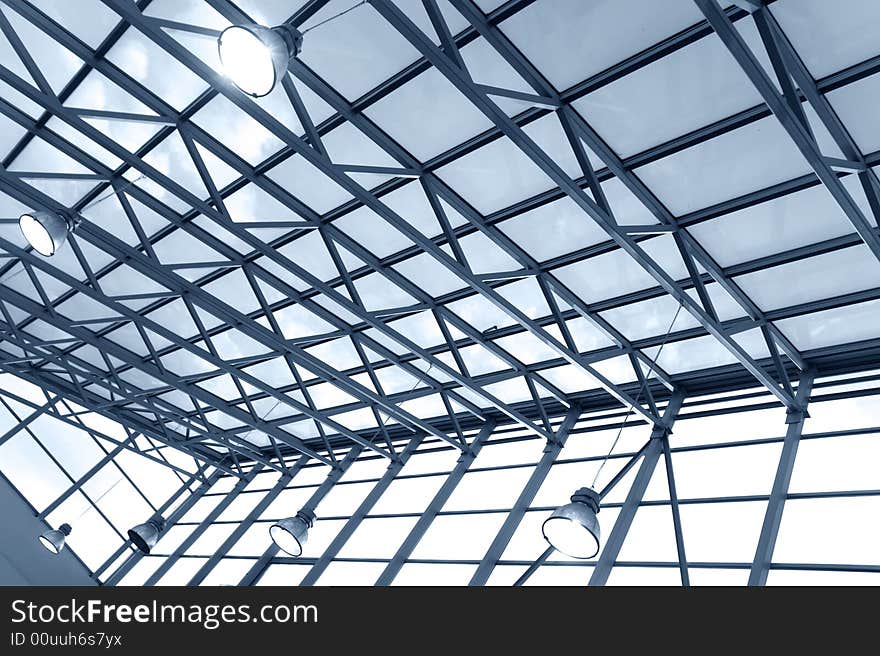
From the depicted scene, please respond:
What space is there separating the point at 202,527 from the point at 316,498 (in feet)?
22.3

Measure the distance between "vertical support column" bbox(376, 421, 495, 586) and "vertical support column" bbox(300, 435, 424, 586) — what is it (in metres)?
2.67

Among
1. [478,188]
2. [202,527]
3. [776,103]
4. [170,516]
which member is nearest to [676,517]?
[478,188]

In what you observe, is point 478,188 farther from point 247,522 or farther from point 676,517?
point 247,522

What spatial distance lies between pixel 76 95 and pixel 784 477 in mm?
15859

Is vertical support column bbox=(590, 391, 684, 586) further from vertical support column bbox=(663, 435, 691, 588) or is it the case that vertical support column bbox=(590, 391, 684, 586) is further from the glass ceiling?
the glass ceiling

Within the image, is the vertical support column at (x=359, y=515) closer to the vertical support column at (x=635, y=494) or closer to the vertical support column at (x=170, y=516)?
the vertical support column at (x=635, y=494)

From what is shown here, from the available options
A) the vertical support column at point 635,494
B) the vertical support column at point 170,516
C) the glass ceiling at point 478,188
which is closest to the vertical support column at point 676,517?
the vertical support column at point 635,494

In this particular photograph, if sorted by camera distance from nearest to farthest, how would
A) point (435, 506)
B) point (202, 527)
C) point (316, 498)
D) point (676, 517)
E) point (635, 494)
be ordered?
point (676, 517), point (635, 494), point (435, 506), point (316, 498), point (202, 527)

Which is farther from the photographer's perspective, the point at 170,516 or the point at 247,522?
the point at 170,516

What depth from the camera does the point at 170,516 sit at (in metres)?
30.7

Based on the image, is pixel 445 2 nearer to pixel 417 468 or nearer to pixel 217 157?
pixel 217 157

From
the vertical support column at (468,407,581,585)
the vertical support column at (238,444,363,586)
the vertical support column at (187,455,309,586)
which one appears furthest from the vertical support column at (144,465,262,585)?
the vertical support column at (468,407,581,585)

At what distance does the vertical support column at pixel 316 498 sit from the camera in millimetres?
23516
